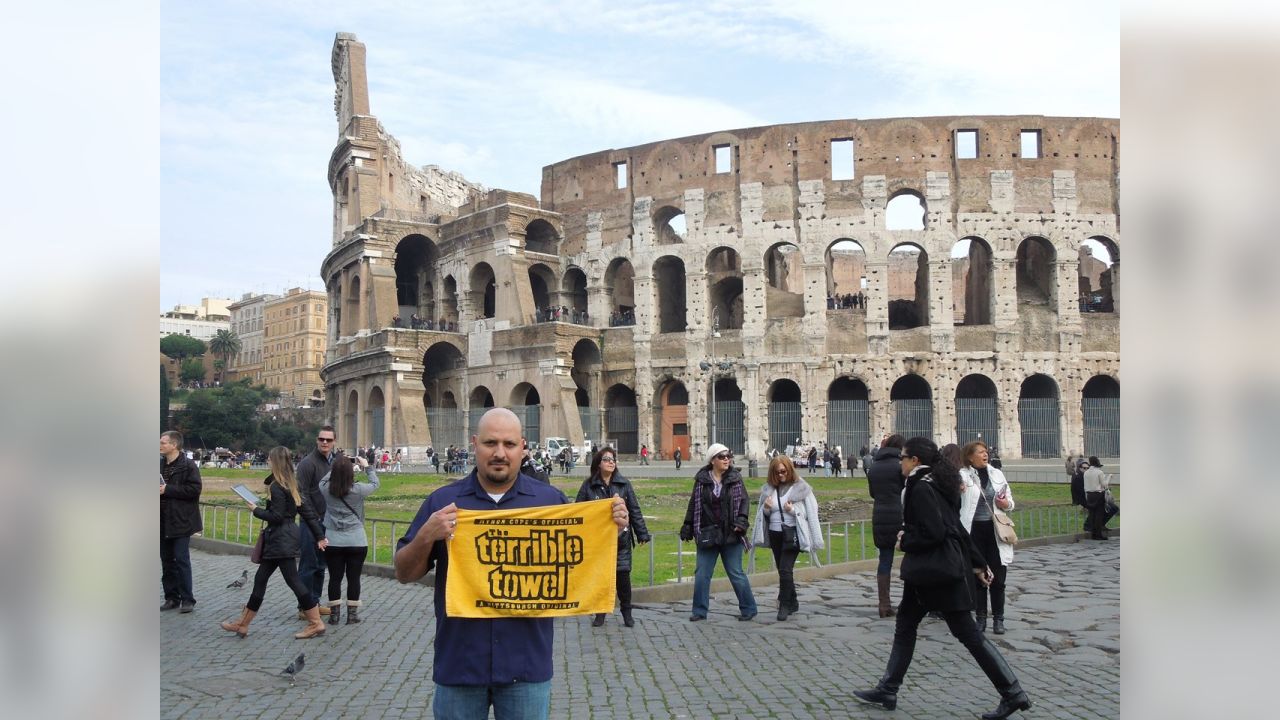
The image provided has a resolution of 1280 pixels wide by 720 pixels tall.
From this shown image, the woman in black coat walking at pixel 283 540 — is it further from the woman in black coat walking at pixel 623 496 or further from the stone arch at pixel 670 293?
the stone arch at pixel 670 293

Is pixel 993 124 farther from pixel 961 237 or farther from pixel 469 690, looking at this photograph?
pixel 469 690

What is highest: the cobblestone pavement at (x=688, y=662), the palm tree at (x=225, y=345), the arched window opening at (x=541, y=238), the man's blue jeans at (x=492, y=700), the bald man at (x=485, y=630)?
the arched window opening at (x=541, y=238)

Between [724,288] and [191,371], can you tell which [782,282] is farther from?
[191,371]

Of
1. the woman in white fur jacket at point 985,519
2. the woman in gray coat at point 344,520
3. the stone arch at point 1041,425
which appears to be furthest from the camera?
the stone arch at point 1041,425

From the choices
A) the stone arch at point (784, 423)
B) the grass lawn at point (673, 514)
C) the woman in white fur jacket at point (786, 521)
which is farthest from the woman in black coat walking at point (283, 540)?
the stone arch at point (784, 423)

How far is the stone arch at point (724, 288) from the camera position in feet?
130

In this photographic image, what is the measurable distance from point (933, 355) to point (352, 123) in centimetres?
2750

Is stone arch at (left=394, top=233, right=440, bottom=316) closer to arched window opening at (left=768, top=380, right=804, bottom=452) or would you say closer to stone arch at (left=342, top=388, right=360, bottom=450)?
stone arch at (left=342, top=388, right=360, bottom=450)

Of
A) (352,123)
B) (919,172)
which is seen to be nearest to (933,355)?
(919,172)

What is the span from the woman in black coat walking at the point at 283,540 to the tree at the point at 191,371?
93.3 metres

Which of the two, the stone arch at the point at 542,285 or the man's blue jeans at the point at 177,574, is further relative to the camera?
the stone arch at the point at 542,285

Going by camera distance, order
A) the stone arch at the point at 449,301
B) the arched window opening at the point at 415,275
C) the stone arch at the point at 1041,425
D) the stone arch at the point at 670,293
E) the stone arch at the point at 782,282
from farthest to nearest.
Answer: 1. the arched window opening at the point at 415,275
2. the stone arch at the point at 449,301
3. the stone arch at the point at 670,293
4. the stone arch at the point at 782,282
5. the stone arch at the point at 1041,425

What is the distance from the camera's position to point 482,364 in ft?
137

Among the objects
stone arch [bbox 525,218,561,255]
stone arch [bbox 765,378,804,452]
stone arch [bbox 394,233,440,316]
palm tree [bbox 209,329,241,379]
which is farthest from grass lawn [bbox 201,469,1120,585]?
palm tree [bbox 209,329,241,379]
